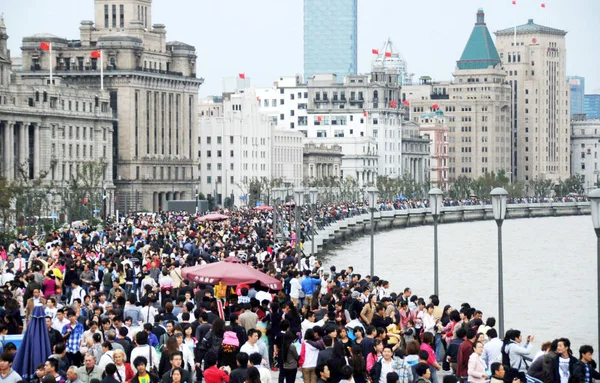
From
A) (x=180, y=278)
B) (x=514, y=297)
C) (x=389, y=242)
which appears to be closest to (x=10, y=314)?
(x=180, y=278)

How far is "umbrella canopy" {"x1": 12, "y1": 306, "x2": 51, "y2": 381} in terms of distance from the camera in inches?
931

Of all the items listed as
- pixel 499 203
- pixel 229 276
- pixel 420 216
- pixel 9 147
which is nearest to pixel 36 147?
pixel 9 147

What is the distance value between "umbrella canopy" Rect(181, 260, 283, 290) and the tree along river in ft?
41.2

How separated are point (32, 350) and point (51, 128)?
102345 mm

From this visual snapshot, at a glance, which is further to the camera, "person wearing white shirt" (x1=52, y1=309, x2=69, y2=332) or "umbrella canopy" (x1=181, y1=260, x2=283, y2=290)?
"umbrella canopy" (x1=181, y1=260, x2=283, y2=290)

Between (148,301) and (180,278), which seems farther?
(180,278)

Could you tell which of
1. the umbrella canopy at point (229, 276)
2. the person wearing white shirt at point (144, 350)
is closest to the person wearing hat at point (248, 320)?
the person wearing white shirt at point (144, 350)

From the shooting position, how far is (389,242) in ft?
373

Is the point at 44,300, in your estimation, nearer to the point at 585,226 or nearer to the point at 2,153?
the point at 2,153

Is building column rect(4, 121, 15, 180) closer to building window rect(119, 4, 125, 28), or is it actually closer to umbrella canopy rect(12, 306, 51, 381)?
building window rect(119, 4, 125, 28)

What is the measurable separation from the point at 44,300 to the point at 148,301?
6.33 ft

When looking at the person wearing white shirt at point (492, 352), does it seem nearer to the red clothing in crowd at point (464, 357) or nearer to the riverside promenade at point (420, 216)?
the red clothing in crowd at point (464, 357)

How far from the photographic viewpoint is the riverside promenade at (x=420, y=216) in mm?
99312

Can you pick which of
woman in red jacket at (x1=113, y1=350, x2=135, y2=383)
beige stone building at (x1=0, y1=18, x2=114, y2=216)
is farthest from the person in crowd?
beige stone building at (x1=0, y1=18, x2=114, y2=216)
